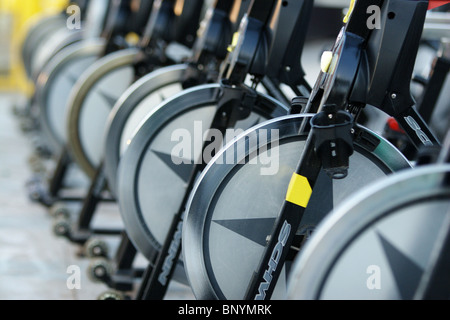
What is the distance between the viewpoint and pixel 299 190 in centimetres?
184

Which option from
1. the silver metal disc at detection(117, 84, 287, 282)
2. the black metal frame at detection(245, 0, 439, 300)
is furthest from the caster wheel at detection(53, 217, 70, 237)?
the black metal frame at detection(245, 0, 439, 300)

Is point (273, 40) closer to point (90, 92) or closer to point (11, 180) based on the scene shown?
point (90, 92)

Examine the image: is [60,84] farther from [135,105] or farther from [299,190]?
[299,190]

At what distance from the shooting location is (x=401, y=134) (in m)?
2.98

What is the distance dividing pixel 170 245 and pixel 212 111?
0.50 metres

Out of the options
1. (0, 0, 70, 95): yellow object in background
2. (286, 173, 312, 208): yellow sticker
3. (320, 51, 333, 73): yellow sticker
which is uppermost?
(0, 0, 70, 95): yellow object in background

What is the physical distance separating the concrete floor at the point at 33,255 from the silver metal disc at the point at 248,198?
112 cm

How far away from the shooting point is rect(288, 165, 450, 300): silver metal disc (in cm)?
133

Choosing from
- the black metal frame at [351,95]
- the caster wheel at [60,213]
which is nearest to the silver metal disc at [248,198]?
the black metal frame at [351,95]

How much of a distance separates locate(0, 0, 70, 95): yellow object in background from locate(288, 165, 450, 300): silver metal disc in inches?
380

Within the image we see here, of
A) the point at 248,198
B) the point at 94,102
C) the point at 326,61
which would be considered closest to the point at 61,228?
the point at 94,102

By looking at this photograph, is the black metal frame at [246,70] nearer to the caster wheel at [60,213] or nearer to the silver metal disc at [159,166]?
the silver metal disc at [159,166]

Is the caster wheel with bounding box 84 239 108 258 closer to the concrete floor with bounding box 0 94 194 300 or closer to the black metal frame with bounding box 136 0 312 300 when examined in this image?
the concrete floor with bounding box 0 94 194 300

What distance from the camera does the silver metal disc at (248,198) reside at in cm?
205
